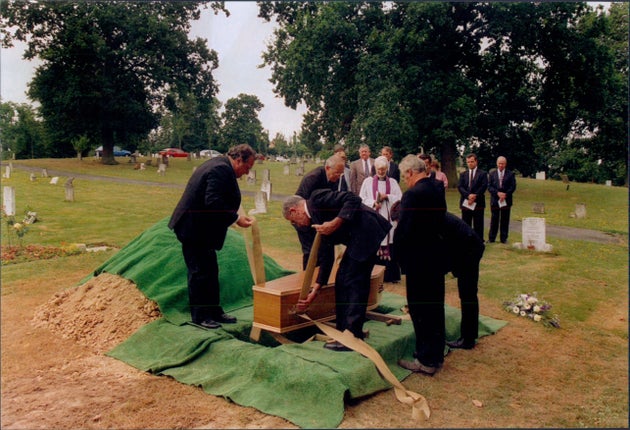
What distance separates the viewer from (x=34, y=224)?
1488cm

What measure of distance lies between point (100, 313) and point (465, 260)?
4.64 metres

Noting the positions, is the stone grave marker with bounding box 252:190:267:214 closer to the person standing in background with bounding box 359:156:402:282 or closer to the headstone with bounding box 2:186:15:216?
the headstone with bounding box 2:186:15:216

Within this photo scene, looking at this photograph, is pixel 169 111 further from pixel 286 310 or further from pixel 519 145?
pixel 286 310

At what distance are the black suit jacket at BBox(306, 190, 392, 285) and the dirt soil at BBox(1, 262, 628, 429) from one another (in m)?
1.44

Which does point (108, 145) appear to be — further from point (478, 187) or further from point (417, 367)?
point (417, 367)

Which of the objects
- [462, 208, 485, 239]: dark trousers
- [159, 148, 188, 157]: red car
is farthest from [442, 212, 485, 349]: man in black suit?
[159, 148, 188, 157]: red car

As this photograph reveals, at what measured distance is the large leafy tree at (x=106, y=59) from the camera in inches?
1172

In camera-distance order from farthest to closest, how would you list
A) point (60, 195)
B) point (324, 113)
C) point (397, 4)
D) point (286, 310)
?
1. point (324, 113)
2. point (397, 4)
3. point (60, 195)
4. point (286, 310)

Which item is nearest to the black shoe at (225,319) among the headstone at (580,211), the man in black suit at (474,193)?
the man in black suit at (474,193)

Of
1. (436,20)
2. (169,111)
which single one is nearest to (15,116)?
(169,111)

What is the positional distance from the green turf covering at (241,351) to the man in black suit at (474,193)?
5035mm

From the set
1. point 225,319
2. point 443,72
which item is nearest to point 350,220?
point 225,319

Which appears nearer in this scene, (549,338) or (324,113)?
(549,338)

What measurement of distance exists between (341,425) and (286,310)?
154cm
